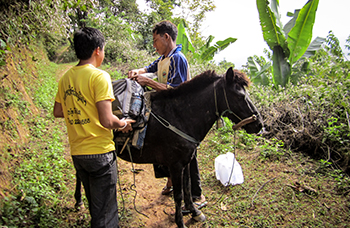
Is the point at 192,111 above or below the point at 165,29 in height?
below

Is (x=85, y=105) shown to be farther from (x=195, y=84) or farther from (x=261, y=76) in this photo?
(x=261, y=76)

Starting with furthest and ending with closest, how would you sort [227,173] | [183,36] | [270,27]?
1. [183,36]
2. [270,27]
3. [227,173]

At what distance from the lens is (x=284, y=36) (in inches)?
266

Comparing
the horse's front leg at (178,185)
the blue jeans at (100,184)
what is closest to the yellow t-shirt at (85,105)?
the blue jeans at (100,184)

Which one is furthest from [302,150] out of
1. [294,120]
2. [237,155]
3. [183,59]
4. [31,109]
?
[31,109]

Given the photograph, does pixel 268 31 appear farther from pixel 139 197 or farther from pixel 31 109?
pixel 31 109

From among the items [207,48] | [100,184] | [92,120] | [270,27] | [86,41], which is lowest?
[100,184]

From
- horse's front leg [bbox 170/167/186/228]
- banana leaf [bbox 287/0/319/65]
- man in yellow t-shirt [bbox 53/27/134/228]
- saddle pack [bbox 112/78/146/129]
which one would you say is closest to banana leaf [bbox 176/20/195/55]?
banana leaf [bbox 287/0/319/65]

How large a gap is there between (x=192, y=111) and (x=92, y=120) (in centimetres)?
129

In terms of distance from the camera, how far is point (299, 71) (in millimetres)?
7285

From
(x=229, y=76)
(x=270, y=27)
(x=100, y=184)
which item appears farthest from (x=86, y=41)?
(x=270, y=27)

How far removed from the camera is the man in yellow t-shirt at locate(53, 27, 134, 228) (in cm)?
184

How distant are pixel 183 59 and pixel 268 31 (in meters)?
5.19

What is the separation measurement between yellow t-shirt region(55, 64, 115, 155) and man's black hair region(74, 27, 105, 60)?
0.12m
